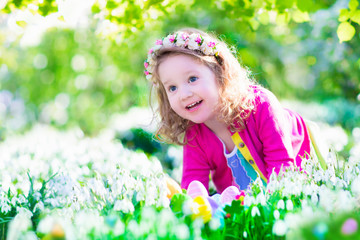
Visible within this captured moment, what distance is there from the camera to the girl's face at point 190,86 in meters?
2.72

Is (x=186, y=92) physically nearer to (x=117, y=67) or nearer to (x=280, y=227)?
(x=280, y=227)

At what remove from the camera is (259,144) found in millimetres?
2947

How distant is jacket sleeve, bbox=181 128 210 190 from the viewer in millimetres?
3152

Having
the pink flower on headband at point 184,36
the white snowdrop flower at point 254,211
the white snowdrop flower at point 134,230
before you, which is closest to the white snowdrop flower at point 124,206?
the white snowdrop flower at point 134,230

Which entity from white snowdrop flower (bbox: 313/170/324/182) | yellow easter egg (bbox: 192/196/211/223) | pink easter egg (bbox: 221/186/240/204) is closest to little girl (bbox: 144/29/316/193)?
pink easter egg (bbox: 221/186/240/204)

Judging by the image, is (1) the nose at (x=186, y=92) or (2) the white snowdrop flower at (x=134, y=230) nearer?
(2) the white snowdrop flower at (x=134, y=230)

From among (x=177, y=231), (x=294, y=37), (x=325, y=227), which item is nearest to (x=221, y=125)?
(x=177, y=231)

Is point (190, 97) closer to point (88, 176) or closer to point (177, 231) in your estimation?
point (88, 176)

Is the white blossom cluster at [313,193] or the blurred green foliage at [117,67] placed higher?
the blurred green foliage at [117,67]

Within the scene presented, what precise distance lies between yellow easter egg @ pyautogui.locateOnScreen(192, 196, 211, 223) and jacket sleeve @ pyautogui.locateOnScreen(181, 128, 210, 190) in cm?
128

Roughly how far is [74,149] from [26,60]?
12.5m

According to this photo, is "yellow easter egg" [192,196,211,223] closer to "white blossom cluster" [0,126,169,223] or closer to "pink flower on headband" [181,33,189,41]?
"white blossom cluster" [0,126,169,223]

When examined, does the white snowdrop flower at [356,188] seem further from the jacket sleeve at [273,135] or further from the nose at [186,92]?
the nose at [186,92]

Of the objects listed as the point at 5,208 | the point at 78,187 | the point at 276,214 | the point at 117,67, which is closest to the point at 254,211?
the point at 276,214
